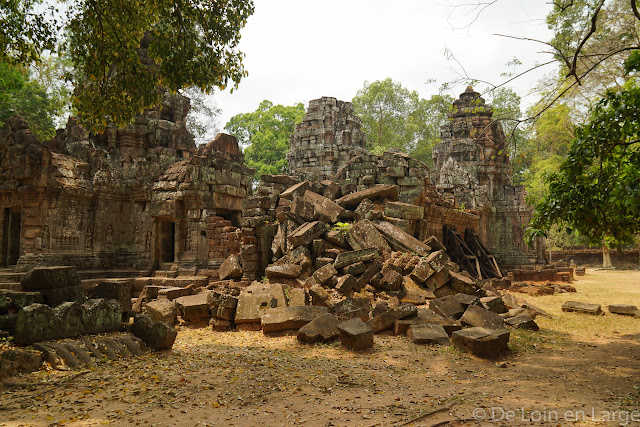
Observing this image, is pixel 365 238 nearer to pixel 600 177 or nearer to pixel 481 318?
pixel 481 318

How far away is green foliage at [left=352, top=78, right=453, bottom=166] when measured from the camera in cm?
3928

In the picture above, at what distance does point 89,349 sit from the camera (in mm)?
5188

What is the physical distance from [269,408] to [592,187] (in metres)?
5.11

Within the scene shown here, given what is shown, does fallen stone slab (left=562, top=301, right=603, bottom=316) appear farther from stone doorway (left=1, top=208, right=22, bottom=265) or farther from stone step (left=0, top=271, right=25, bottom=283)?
stone doorway (left=1, top=208, right=22, bottom=265)

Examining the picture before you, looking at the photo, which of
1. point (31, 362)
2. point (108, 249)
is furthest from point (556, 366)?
point (108, 249)

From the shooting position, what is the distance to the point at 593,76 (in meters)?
16.3

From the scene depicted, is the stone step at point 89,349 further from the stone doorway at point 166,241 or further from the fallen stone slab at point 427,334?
the stone doorway at point 166,241

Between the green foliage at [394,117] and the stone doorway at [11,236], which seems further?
the green foliage at [394,117]

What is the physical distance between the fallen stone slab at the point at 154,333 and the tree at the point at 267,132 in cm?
2774

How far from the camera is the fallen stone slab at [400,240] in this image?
9961 millimetres

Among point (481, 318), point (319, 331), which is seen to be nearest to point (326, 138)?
point (481, 318)

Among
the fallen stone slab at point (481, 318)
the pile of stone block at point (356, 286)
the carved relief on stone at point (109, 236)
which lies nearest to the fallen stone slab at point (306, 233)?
the pile of stone block at point (356, 286)

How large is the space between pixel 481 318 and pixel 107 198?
1396 centimetres

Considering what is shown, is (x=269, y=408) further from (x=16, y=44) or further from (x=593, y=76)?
(x=593, y=76)
